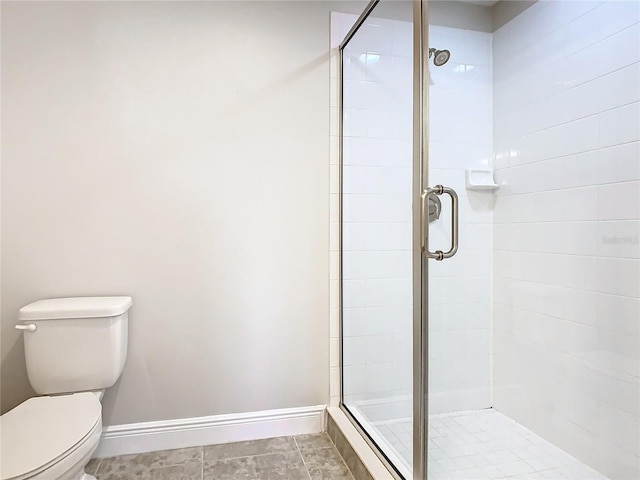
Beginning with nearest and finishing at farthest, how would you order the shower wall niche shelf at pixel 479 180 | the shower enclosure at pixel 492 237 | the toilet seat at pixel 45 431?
the toilet seat at pixel 45 431 < the shower enclosure at pixel 492 237 < the shower wall niche shelf at pixel 479 180

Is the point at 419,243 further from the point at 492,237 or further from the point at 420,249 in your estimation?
the point at 492,237

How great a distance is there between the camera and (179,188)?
78.6 inches

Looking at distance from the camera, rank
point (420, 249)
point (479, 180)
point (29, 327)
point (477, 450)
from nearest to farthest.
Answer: point (420, 249), point (29, 327), point (477, 450), point (479, 180)

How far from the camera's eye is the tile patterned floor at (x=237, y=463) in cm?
176

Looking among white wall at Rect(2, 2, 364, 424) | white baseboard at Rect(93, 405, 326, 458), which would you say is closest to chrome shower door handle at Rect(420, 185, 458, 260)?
white wall at Rect(2, 2, 364, 424)

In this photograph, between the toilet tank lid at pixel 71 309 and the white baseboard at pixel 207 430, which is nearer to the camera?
the toilet tank lid at pixel 71 309

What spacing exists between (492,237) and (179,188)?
1.52 m

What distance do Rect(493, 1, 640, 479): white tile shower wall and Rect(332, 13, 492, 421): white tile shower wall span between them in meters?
0.10

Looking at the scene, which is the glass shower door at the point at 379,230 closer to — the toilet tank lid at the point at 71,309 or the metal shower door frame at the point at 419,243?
the metal shower door frame at the point at 419,243

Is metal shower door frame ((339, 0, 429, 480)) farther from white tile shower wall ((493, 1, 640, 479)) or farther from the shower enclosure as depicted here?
white tile shower wall ((493, 1, 640, 479))

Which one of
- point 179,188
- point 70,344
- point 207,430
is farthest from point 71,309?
point 207,430

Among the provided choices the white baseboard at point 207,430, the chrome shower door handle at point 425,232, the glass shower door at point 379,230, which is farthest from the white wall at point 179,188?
the chrome shower door handle at point 425,232

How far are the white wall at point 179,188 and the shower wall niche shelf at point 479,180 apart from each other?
2.24ft

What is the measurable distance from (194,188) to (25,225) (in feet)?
2.39
